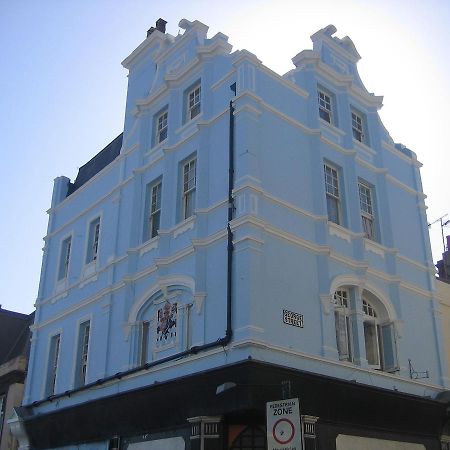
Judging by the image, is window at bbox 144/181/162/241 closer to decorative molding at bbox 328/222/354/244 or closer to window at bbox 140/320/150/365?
window at bbox 140/320/150/365

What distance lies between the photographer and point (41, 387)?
20.0m

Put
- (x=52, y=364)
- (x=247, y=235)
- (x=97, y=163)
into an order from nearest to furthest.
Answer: (x=247, y=235) → (x=52, y=364) → (x=97, y=163)

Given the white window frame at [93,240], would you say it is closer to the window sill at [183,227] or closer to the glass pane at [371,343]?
the window sill at [183,227]

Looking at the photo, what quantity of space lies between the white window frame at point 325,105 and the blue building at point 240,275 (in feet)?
0.19

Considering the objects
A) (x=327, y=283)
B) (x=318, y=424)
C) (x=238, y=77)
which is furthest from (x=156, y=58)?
(x=318, y=424)

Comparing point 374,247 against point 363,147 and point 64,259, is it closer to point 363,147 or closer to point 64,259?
point 363,147

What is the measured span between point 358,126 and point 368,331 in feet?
20.8

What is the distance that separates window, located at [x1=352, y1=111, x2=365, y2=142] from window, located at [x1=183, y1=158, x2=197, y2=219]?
516 centimetres

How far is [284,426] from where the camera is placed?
9625 millimetres

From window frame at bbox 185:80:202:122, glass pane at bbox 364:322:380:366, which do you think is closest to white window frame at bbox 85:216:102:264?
window frame at bbox 185:80:202:122

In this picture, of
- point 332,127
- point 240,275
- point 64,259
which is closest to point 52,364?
point 64,259

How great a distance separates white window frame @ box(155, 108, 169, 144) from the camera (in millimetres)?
19109

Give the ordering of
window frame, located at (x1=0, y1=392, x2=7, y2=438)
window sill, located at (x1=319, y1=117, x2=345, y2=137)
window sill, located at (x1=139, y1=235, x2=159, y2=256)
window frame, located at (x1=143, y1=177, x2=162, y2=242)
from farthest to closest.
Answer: window frame, located at (x1=0, y1=392, x2=7, y2=438) → window sill, located at (x1=319, y1=117, x2=345, y2=137) → window frame, located at (x1=143, y1=177, x2=162, y2=242) → window sill, located at (x1=139, y1=235, x2=159, y2=256)

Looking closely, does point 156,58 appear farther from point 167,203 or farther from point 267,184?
point 267,184
